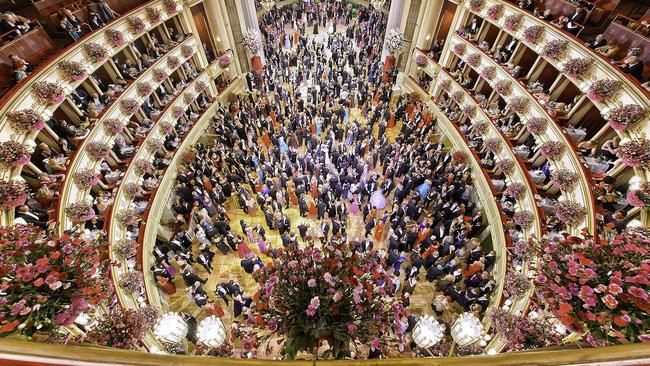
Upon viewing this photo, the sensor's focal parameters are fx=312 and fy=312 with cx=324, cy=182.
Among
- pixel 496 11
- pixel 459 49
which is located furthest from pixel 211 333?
pixel 459 49

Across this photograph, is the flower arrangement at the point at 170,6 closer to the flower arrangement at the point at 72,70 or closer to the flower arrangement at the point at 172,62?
the flower arrangement at the point at 172,62

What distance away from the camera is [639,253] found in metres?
3.95

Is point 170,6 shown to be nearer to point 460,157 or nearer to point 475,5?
point 475,5

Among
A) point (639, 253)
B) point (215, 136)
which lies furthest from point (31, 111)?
point (639, 253)

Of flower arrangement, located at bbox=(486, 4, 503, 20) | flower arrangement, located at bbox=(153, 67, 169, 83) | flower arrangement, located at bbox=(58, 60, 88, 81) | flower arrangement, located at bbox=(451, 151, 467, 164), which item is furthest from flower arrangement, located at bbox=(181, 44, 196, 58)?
flower arrangement, located at bbox=(486, 4, 503, 20)

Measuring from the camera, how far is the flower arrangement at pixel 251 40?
18078 millimetres

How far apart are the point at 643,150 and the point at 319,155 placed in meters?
10.7

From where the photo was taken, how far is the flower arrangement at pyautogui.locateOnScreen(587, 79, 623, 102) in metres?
7.77

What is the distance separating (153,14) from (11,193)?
8.76 meters

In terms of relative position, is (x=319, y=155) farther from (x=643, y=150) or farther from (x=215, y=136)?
(x=643, y=150)

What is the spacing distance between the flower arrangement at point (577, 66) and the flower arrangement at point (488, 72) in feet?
11.4

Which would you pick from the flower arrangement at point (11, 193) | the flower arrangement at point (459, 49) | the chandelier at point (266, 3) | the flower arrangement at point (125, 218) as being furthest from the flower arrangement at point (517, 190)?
the chandelier at point (266, 3)

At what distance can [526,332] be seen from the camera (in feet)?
17.5

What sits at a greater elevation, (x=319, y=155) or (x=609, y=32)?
(x=609, y=32)
